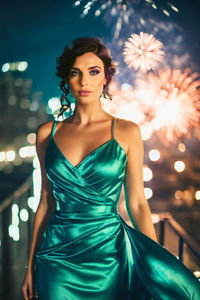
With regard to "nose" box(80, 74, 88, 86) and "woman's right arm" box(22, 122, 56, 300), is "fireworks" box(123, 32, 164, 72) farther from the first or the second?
"woman's right arm" box(22, 122, 56, 300)

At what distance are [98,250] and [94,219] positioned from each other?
0.36 feet

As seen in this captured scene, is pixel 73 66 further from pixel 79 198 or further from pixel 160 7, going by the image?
pixel 160 7

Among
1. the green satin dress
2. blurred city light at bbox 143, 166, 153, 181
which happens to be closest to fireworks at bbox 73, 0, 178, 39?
the green satin dress

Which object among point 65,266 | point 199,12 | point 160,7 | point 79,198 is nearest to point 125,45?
point 160,7

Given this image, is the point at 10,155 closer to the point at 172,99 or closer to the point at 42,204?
the point at 42,204

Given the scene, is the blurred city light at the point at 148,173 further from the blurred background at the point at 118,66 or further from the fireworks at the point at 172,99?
the fireworks at the point at 172,99

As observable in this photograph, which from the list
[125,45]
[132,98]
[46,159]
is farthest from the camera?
[132,98]

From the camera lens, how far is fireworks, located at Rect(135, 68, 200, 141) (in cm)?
142

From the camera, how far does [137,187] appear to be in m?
0.94

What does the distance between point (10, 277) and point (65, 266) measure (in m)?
1.16

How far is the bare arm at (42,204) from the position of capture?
98 centimetres

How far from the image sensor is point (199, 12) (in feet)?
4.48

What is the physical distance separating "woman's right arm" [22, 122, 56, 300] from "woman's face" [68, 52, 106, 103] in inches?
8.5

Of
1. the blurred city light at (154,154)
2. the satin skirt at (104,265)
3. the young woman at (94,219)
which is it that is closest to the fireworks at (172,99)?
the blurred city light at (154,154)
